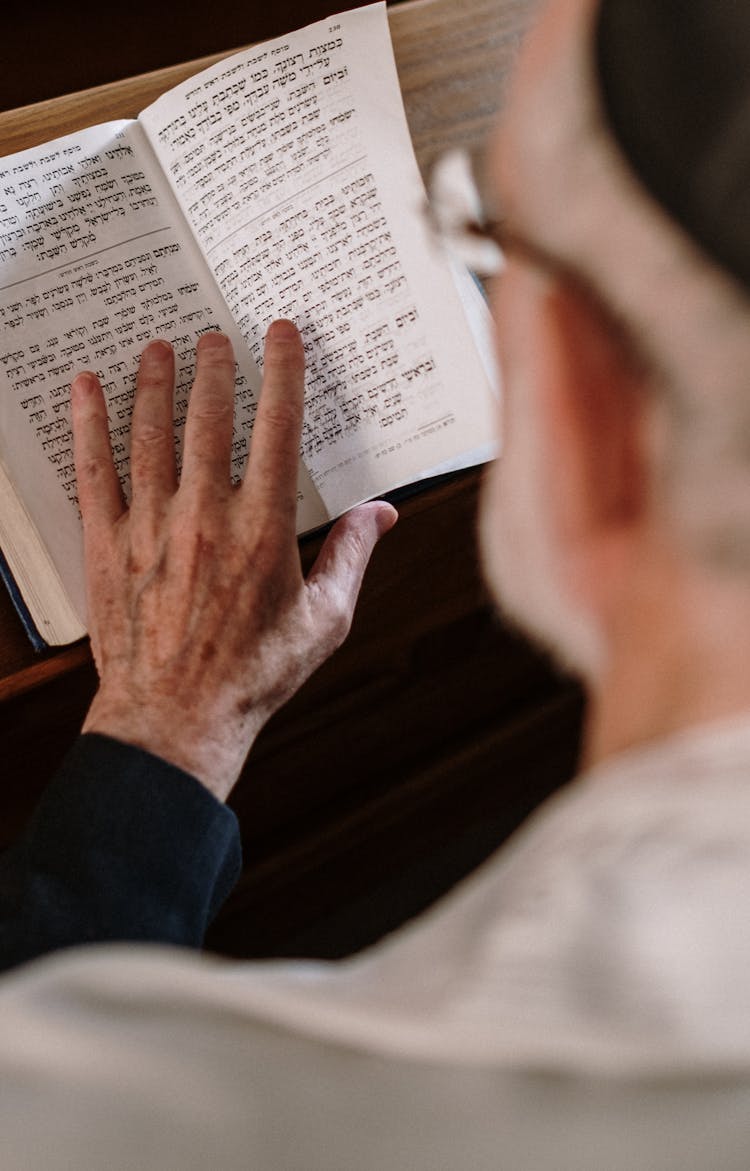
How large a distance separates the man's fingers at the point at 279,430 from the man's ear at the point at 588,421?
1.06ft

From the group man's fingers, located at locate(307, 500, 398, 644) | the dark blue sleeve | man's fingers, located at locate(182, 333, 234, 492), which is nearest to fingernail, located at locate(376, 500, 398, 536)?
man's fingers, located at locate(307, 500, 398, 644)

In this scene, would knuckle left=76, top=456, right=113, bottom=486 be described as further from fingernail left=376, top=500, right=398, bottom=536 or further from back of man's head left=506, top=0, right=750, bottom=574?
back of man's head left=506, top=0, right=750, bottom=574

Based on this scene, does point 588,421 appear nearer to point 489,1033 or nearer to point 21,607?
point 489,1033

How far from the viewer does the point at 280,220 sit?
72 cm

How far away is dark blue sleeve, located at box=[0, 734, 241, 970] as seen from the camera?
0.53 meters

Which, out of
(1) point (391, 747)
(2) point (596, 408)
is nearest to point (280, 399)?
(2) point (596, 408)

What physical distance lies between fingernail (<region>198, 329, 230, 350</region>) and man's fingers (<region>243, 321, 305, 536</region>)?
29 millimetres

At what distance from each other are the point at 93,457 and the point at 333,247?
0.22 metres

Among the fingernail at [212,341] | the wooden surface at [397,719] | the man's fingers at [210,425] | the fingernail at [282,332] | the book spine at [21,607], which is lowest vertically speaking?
the wooden surface at [397,719]

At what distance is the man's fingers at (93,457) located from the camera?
658mm

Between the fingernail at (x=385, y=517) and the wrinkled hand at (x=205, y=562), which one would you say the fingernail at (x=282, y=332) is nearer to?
the wrinkled hand at (x=205, y=562)

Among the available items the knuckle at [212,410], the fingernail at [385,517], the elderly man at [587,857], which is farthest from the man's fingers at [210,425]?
the elderly man at [587,857]

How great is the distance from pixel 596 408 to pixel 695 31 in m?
0.12

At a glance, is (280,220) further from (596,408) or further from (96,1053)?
(96,1053)
